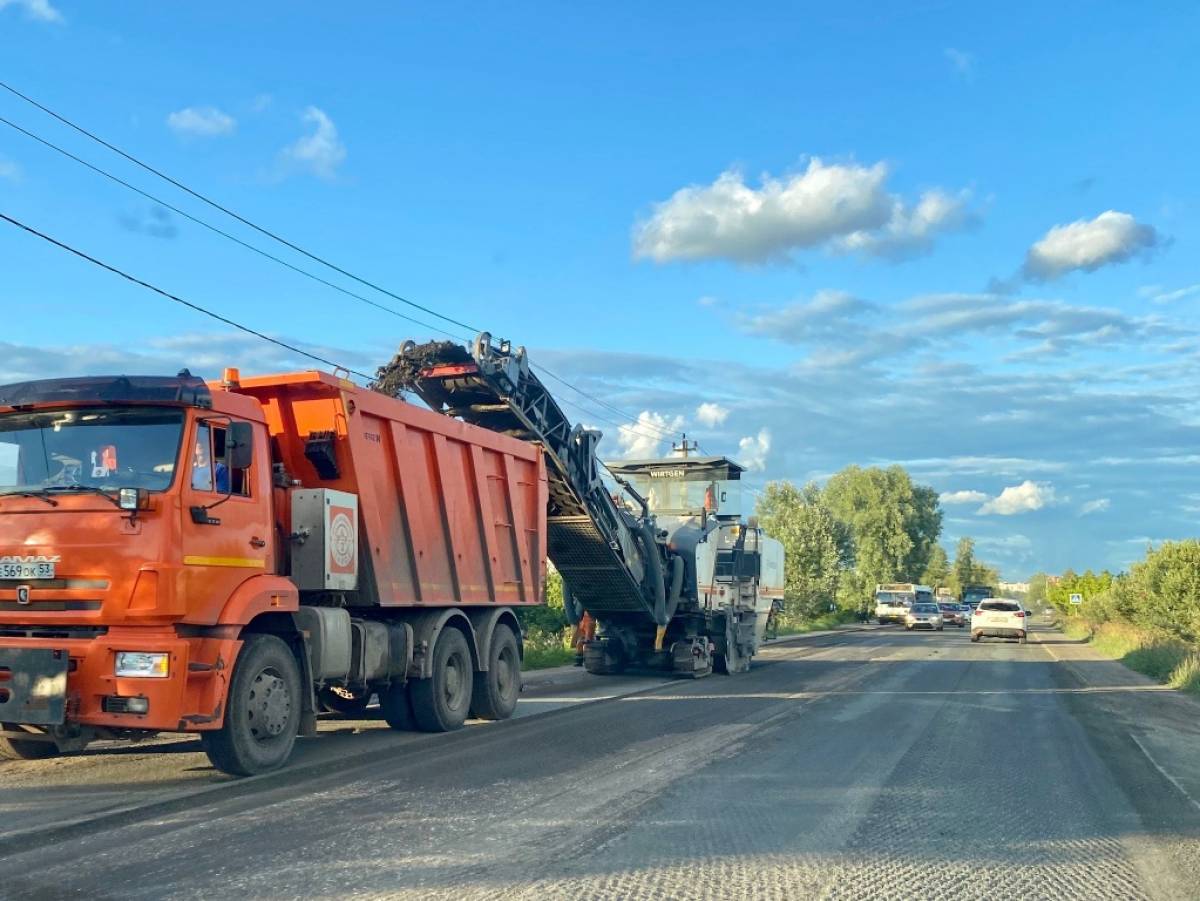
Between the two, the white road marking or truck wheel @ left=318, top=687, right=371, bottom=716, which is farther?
truck wheel @ left=318, top=687, right=371, bottom=716

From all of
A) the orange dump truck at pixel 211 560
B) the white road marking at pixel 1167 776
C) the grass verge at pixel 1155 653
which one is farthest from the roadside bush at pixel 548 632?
the grass verge at pixel 1155 653

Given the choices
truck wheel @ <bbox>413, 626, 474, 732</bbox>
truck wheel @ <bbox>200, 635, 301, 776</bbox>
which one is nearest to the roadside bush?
truck wheel @ <bbox>413, 626, 474, 732</bbox>

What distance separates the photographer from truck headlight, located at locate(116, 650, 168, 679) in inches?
296

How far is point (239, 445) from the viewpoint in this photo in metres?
8.57

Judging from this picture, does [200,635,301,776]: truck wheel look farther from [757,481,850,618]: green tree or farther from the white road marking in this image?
[757,481,850,618]: green tree

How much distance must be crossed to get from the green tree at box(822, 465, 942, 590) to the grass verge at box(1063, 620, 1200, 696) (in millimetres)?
49508

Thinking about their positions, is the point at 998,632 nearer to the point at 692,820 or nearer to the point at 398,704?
the point at 398,704

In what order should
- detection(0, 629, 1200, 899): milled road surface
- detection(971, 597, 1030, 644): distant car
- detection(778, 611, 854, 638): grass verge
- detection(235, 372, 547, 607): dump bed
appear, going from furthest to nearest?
1. detection(778, 611, 854, 638): grass verge
2. detection(971, 597, 1030, 644): distant car
3. detection(235, 372, 547, 607): dump bed
4. detection(0, 629, 1200, 899): milled road surface

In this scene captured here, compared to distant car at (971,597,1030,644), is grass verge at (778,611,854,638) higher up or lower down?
lower down

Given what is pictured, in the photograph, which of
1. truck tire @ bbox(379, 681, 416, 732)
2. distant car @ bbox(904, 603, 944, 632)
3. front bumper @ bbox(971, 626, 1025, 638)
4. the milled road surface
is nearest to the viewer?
the milled road surface

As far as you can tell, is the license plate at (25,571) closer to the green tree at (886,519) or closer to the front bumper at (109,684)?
the front bumper at (109,684)

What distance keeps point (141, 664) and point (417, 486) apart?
3946mm

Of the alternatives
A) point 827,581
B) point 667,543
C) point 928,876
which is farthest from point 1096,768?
point 827,581

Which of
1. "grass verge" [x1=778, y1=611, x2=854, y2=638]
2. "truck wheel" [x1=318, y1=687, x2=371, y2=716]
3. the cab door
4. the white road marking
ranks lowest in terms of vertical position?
"grass verge" [x1=778, y1=611, x2=854, y2=638]
